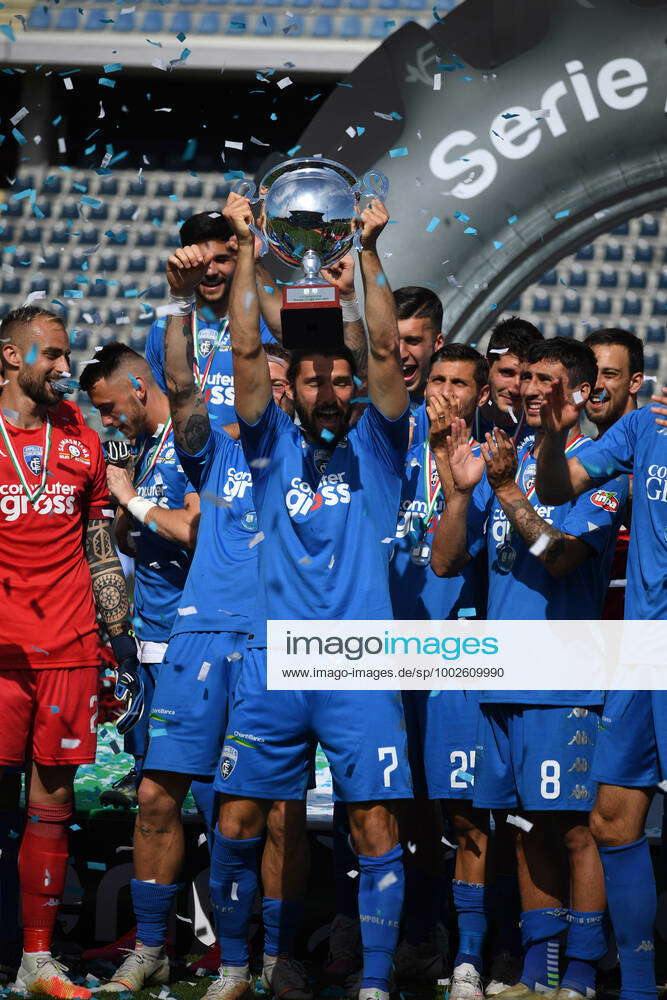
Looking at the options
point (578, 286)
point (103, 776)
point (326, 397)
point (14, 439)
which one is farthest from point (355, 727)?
point (578, 286)

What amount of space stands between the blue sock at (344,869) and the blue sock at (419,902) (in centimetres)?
17

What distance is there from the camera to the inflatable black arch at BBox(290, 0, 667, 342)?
5.51m

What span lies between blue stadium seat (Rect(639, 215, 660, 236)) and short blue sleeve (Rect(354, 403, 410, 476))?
949cm

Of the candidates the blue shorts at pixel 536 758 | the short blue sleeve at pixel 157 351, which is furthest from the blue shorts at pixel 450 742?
the short blue sleeve at pixel 157 351

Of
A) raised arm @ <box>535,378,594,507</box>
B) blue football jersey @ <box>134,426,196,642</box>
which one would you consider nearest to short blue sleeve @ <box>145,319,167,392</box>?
blue football jersey @ <box>134,426,196,642</box>

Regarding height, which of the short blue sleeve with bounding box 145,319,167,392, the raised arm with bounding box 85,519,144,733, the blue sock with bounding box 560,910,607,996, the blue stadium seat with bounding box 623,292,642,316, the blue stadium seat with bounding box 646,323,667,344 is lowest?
the blue sock with bounding box 560,910,607,996

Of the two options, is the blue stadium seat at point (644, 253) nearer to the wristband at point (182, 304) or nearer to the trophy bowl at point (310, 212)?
the trophy bowl at point (310, 212)

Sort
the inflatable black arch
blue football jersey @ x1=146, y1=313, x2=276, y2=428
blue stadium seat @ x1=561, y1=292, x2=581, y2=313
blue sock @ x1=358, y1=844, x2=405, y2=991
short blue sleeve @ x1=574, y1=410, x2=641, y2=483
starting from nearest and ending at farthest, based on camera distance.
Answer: blue sock @ x1=358, y1=844, x2=405, y2=991 < short blue sleeve @ x1=574, y1=410, x2=641, y2=483 < blue football jersey @ x1=146, y1=313, x2=276, y2=428 < the inflatable black arch < blue stadium seat @ x1=561, y1=292, x2=581, y2=313

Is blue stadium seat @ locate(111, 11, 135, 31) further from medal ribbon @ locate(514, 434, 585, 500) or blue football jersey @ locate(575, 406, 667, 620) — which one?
blue football jersey @ locate(575, 406, 667, 620)

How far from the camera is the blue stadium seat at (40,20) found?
45.3 feet

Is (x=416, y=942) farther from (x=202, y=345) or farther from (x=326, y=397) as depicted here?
(x=202, y=345)

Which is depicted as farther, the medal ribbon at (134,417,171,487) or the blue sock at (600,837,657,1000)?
the medal ribbon at (134,417,171,487)

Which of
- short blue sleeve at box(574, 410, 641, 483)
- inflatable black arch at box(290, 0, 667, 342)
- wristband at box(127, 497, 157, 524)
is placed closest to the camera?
short blue sleeve at box(574, 410, 641, 483)

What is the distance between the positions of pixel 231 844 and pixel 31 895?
70 cm
